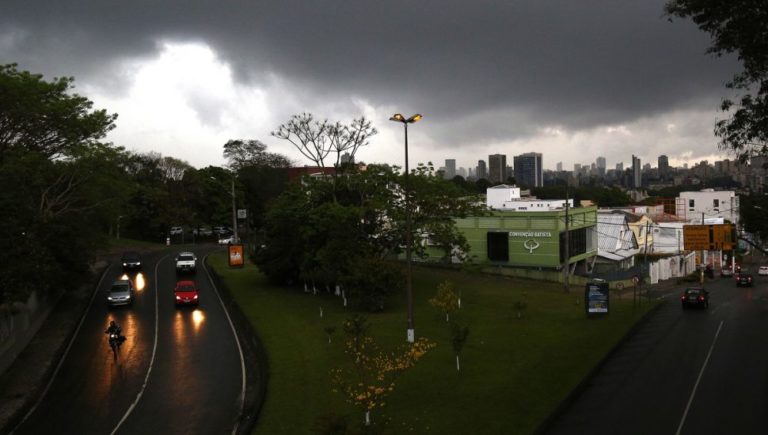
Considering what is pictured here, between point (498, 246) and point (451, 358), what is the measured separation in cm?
3586

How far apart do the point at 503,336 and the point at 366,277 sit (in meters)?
8.72

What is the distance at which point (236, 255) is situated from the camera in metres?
50.0

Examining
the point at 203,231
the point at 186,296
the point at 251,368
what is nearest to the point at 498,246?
the point at 186,296

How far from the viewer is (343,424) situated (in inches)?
484

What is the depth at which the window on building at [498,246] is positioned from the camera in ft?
185

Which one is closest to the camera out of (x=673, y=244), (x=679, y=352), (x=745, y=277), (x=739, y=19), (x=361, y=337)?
(x=739, y=19)

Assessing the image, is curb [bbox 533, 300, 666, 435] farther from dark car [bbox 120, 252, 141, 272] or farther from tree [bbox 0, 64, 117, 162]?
dark car [bbox 120, 252, 141, 272]

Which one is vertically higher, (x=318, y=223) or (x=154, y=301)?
(x=318, y=223)

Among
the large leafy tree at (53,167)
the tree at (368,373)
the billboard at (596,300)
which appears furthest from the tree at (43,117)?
the billboard at (596,300)

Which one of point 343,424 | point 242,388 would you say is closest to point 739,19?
point 343,424

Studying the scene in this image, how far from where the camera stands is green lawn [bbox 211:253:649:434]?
52.7 ft

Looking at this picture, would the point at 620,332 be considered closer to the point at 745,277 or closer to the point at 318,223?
the point at 318,223

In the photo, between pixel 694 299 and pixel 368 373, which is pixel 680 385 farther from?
pixel 694 299

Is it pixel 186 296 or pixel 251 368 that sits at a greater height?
pixel 186 296
